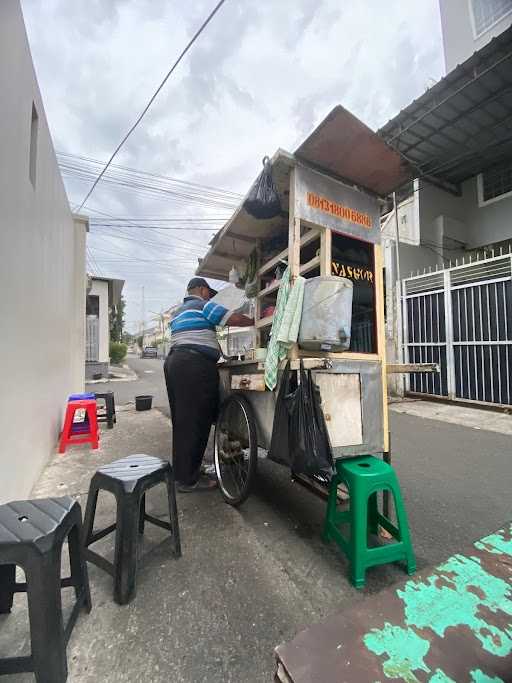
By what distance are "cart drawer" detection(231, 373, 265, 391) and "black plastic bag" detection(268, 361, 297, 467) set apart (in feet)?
0.50

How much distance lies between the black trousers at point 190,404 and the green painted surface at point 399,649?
6.96ft

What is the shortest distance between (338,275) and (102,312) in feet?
38.9

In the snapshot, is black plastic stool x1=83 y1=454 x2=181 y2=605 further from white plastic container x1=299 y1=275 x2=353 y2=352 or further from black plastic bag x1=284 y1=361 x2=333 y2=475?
white plastic container x1=299 y1=275 x2=353 y2=352

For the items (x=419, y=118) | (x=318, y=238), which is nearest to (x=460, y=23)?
(x=419, y=118)

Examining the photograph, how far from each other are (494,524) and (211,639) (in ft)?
7.34

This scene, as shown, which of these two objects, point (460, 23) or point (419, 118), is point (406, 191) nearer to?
point (419, 118)

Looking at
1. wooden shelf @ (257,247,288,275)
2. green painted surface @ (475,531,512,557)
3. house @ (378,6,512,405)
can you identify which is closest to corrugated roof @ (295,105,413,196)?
wooden shelf @ (257,247,288,275)

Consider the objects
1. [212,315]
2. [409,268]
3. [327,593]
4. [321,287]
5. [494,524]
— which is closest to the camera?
[327,593]

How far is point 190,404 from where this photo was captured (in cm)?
268

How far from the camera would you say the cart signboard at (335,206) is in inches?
82.3

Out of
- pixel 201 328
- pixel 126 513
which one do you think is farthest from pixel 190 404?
pixel 126 513

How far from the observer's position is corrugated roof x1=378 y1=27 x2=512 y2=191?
618 centimetres

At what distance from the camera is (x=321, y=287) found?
190 cm

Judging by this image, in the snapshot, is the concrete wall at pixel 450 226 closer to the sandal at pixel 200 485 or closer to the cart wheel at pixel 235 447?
the cart wheel at pixel 235 447
